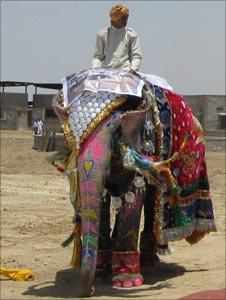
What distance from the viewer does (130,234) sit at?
6660 millimetres

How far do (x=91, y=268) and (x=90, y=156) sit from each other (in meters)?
0.92

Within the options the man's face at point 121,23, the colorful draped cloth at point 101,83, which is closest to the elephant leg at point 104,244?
the colorful draped cloth at point 101,83

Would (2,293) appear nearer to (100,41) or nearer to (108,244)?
(108,244)

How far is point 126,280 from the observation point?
22.0 ft

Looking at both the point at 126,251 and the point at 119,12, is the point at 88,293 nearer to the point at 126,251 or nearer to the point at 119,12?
the point at 126,251

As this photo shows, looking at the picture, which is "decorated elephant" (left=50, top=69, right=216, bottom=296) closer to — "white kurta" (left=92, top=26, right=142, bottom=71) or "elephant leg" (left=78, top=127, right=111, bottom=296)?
"elephant leg" (left=78, top=127, right=111, bottom=296)

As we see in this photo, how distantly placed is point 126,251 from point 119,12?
2228 mm

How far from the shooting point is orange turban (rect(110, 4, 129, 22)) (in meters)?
6.94

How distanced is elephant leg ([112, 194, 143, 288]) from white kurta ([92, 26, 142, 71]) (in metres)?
1.34

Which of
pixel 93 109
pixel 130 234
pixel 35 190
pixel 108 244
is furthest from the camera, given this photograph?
pixel 35 190

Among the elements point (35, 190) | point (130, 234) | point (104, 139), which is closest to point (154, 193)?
point (130, 234)

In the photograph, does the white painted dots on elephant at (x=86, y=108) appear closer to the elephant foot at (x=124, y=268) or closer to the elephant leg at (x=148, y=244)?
the elephant foot at (x=124, y=268)

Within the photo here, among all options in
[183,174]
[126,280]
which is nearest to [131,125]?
[183,174]

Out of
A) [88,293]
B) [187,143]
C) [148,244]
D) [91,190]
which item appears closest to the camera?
[91,190]
